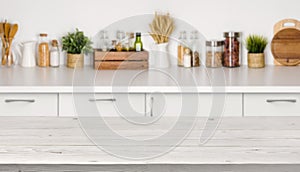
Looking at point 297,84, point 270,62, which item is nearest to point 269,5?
point 270,62

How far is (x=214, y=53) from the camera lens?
3.34 meters

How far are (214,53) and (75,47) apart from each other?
864mm

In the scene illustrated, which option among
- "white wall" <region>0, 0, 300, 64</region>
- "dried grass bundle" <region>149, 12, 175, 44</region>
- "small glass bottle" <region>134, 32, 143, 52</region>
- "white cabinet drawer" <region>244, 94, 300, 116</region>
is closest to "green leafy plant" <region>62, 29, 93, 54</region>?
"white wall" <region>0, 0, 300, 64</region>

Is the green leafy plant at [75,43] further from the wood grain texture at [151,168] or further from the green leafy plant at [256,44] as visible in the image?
the wood grain texture at [151,168]

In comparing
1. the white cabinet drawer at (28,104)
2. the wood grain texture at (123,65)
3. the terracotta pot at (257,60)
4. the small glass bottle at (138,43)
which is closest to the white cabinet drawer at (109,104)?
the white cabinet drawer at (28,104)

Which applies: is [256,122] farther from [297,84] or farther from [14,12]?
[14,12]

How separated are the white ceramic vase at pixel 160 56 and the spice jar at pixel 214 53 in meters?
0.25

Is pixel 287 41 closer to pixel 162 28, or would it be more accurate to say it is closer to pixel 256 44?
pixel 256 44

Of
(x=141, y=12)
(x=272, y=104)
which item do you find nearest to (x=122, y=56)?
(x=141, y=12)

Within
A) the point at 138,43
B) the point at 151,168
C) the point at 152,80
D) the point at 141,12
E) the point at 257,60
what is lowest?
the point at 151,168

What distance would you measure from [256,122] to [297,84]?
1146 mm

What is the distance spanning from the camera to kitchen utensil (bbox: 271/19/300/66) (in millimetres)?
3414

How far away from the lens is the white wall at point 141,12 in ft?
11.3

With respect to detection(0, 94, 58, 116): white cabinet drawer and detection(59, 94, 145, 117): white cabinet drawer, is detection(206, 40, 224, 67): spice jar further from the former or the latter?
detection(0, 94, 58, 116): white cabinet drawer
